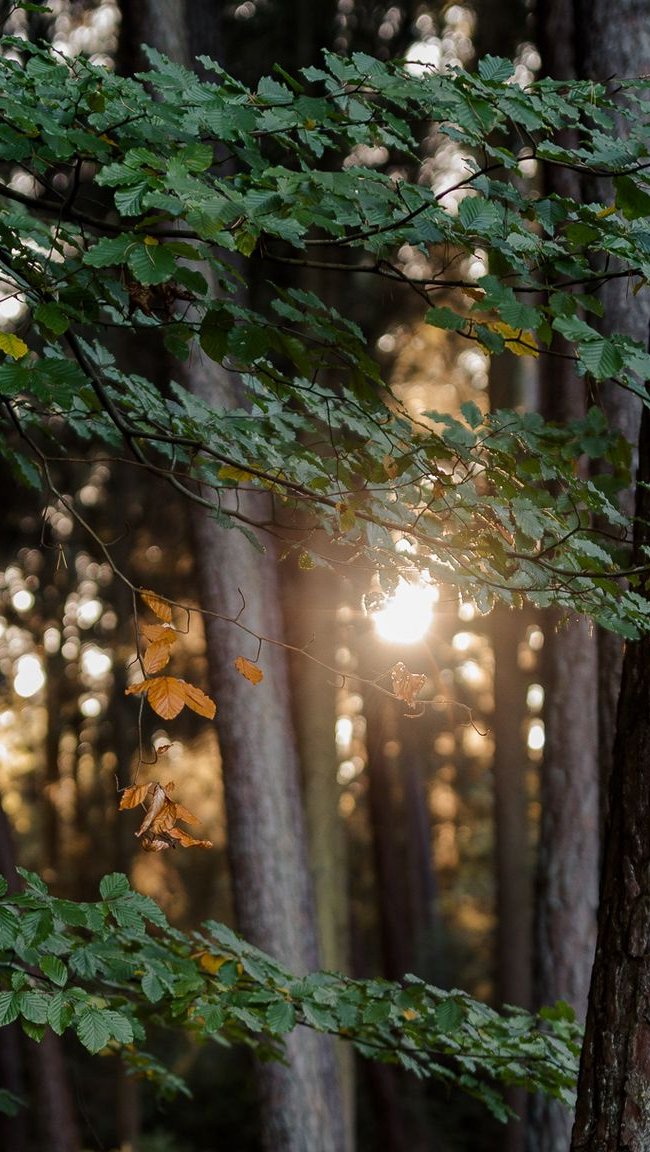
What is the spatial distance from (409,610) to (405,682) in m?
0.24

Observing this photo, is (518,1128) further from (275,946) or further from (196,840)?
(196,840)

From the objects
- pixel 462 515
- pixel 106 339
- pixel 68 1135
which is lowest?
pixel 68 1135

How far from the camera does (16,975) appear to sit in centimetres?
234

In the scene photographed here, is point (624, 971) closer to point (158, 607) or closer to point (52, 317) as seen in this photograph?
point (158, 607)

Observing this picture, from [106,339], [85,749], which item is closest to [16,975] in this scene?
[106,339]

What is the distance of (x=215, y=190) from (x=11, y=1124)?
267 inches

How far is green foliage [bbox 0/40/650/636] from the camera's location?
1.85 metres

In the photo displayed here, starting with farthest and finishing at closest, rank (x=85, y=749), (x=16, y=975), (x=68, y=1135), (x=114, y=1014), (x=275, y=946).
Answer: (x=85, y=749)
(x=68, y=1135)
(x=275, y=946)
(x=16, y=975)
(x=114, y=1014)

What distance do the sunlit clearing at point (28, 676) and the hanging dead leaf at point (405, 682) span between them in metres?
11.1

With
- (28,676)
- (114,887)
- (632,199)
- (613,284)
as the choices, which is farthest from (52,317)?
(28,676)

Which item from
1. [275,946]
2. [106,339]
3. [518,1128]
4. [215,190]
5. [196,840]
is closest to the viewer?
[215,190]

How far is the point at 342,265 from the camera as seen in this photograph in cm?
217

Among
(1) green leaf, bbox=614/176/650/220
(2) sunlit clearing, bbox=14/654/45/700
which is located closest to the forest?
(1) green leaf, bbox=614/176/650/220

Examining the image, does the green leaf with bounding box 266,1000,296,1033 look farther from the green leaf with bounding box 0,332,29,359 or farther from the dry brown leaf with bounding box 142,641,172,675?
the green leaf with bounding box 0,332,29,359
